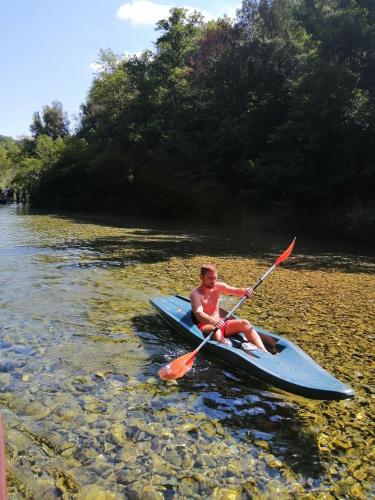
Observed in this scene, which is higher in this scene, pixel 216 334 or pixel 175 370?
pixel 216 334

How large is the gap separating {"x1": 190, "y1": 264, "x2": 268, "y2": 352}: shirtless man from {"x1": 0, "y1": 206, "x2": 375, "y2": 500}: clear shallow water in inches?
17.7

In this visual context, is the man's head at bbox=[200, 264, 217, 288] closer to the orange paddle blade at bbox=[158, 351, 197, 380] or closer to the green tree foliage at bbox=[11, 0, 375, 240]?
the orange paddle blade at bbox=[158, 351, 197, 380]

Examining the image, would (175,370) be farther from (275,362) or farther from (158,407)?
(275,362)

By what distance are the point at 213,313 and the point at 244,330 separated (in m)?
0.67

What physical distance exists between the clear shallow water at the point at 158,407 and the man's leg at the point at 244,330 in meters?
0.48

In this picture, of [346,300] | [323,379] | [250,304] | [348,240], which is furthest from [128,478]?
[348,240]

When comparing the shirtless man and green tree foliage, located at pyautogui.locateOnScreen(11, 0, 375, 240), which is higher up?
green tree foliage, located at pyautogui.locateOnScreen(11, 0, 375, 240)

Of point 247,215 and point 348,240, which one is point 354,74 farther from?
point 247,215

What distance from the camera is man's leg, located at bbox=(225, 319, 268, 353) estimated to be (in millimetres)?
5777

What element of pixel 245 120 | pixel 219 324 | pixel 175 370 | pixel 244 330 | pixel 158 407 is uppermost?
pixel 245 120

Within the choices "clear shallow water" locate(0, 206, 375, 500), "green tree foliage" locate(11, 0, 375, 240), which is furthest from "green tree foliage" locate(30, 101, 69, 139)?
"clear shallow water" locate(0, 206, 375, 500)

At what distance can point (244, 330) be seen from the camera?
598 cm

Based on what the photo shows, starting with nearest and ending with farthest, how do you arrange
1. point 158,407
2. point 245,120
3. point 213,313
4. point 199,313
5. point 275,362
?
1. point 158,407
2. point 275,362
3. point 199,313
4. point 213,313
5. point 245,120

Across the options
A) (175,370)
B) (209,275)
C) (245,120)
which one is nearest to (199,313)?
(209,275)
